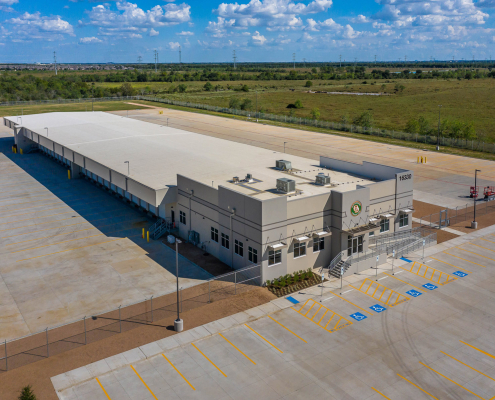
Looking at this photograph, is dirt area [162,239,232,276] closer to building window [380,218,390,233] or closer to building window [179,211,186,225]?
building window [179,211,186,225]

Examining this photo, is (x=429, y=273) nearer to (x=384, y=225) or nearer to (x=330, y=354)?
(x=384, y=225)

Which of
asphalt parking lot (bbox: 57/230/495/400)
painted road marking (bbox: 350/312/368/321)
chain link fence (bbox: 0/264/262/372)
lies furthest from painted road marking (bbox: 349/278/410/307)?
chain link fence (bbox: 0/264/262/372)

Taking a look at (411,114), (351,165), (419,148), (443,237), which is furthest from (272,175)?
(411,114)

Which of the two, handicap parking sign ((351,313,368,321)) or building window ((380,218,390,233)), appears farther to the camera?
building window ((380,218,390,233))

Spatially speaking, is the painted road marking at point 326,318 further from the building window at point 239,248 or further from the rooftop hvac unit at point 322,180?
the rooftop hvac unit at point 322,180

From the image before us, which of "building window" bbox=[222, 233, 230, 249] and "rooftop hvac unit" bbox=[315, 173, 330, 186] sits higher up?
"rooftop hvac unit" bbox=[315, 173, 330, 186]

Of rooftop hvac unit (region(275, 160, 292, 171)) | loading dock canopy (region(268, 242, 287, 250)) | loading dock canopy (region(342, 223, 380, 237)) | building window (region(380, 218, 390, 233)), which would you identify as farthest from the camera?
rooftop hvac unit (region(275, 160, 292, 171))

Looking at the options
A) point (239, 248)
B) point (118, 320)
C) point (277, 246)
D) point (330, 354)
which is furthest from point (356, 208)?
point (118, 320)
